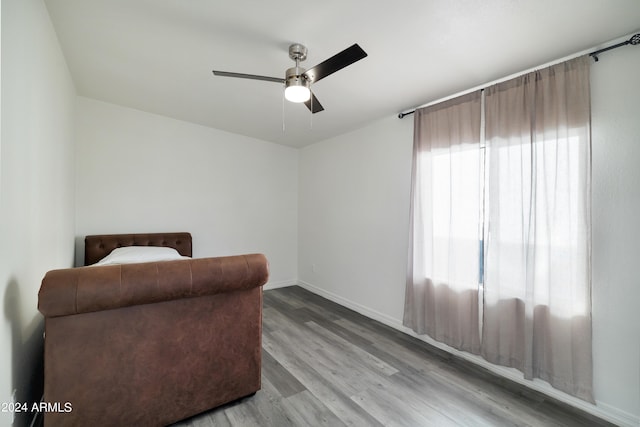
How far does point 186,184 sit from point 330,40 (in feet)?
9.28

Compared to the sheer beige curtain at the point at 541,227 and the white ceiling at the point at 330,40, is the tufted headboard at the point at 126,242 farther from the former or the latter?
the sheer beige curtain at the point at 541,227

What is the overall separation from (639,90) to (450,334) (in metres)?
2.27

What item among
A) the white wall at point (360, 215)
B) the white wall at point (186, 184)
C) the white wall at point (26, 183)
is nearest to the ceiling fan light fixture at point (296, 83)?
the white wall at point (26, 183)

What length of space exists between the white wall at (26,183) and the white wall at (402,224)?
303 centimetres

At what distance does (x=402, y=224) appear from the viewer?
303cm

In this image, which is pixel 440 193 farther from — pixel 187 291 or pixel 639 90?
pixel 187 291

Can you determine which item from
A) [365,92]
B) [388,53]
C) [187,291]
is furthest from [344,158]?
[187,291]

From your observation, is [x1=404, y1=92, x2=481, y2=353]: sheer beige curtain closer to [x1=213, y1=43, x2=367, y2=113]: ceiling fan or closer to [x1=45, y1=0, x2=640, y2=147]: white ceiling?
[x1=45, y1=0, x2=640, y2=147]: white ceiling

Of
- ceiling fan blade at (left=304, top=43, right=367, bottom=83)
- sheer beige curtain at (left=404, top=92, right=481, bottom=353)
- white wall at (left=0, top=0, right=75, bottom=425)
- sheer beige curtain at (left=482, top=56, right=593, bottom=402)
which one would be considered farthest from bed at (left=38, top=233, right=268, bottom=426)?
sheer beige curtain at (left=482, top=56, right=593, bottom=402)

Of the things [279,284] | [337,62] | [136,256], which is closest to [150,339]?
[136,256]

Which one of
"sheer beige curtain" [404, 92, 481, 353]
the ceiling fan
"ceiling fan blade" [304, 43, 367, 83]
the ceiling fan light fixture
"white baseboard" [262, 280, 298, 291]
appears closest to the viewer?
"ceiling fan blade" [304, 43, 367, 83]

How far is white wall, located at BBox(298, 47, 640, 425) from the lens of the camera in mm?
1665

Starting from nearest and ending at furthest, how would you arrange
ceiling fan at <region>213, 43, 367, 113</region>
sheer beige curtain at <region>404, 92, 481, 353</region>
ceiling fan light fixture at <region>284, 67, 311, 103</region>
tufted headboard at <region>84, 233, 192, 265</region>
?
ceiling fan at <region>213, 43, 367, 113</region>, ceiling fan light fixture at <region>284, 67, 311, 103</region>, sheer beige curtain at <region>404, 92, 481, 353</region>, tufted headboard at <region>84, 233, 192, 265</region>

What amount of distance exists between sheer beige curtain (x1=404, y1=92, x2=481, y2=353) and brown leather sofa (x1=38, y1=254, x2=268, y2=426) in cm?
178
